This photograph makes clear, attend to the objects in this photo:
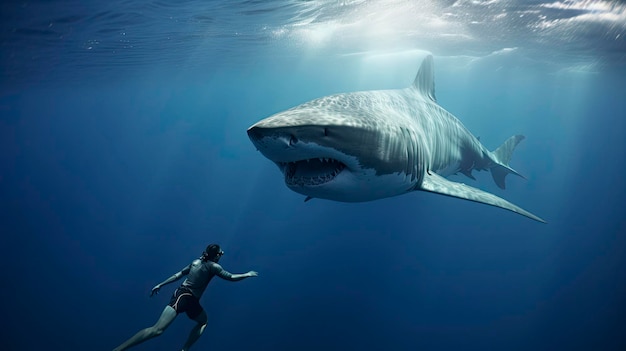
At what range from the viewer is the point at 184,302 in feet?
17.8

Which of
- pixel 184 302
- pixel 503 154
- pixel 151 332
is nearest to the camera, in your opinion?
pixel 151 332

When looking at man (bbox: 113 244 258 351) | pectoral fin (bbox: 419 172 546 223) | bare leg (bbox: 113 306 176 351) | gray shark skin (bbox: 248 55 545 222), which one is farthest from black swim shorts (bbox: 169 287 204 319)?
pectoral fin (bbox: 419 172 546 223)

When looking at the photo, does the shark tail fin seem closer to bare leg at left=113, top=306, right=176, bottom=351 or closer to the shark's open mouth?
the shark's open mouth

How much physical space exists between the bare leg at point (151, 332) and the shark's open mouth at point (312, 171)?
126 inches

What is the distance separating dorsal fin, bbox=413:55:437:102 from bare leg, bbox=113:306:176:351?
6970mm

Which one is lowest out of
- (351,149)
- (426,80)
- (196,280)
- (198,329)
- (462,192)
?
(198,329)

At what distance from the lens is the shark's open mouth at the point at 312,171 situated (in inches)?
126

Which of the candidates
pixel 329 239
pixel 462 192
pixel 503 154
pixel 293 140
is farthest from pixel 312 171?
pixel 329 239

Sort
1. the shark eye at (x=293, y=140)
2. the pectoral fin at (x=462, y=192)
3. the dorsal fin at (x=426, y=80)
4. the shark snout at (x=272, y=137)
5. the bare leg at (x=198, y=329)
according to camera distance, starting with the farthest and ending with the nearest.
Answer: the dorsal fin at (x=426, y=80)
the bare leg at (x=198, y=329)
the pectoral fin at (x=462, y=192)
the shark eye at (x=293, y=140)
the shark snout at (x=272, y=137)

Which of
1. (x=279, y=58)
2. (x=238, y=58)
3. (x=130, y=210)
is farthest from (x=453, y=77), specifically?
(x=130, y=210)

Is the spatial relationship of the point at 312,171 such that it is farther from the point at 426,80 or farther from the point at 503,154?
the point at 503,154

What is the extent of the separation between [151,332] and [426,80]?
25.2 feet

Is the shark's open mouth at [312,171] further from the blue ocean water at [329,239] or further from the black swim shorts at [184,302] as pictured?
the blue ocean water at [329,239]

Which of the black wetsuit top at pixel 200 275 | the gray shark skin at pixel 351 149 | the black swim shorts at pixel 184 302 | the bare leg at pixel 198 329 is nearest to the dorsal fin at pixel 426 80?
the gray shark skin at pixel 351 149
